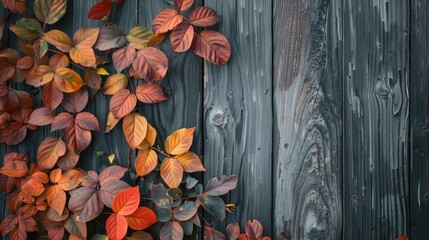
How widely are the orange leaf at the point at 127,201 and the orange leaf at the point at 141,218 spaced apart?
0.11 feet

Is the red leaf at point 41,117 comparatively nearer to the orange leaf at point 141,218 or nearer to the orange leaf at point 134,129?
→ the orange leaf at point 134,129

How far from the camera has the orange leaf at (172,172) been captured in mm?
1258

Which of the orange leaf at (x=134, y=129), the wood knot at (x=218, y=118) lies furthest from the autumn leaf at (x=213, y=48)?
the orange leaf at (x=134, y=129)

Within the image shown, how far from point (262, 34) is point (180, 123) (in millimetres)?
333

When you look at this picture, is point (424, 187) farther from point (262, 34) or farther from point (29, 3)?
point (29, 3)

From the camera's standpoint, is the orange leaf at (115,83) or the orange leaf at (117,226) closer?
the orange leaf at (117,226)

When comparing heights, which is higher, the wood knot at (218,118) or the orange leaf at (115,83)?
the orange leaf at (115,83)

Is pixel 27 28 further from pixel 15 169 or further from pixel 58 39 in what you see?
pixel 15 169

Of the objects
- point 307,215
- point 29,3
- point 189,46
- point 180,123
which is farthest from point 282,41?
point 29,3

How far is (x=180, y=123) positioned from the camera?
1.33 metres

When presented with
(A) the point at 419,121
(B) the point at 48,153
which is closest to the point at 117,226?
(B) the point at 48,153

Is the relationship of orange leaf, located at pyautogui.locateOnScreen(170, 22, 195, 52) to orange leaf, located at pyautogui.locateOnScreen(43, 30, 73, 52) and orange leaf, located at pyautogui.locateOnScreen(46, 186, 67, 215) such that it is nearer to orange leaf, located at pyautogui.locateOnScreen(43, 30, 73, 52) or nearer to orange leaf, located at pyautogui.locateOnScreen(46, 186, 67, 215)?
orange leaf, located at pyautogui.locateOnScreen(43, 30, 73, 52)

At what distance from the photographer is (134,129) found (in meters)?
1.28

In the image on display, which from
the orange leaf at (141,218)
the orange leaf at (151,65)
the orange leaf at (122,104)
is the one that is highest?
the orange leaf at (151,65)
